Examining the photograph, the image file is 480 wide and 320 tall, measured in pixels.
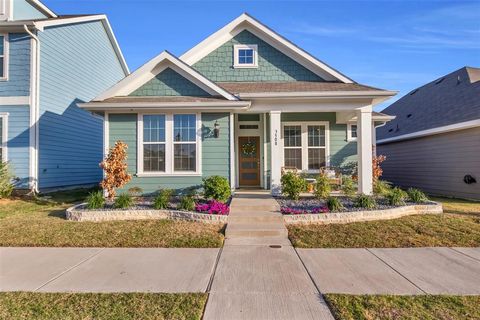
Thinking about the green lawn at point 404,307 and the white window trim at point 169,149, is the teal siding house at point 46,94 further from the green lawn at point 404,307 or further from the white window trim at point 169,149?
the green lawn at point 404,307

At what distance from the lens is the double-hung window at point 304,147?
11.5 meters

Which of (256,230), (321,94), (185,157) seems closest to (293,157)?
(321,94)

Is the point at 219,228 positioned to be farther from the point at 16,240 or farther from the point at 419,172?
the point at 419,172

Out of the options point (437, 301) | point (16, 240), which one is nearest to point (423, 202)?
point (437, 301)

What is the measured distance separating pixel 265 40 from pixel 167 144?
595 cm

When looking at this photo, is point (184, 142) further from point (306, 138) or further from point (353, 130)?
point (353, 130)

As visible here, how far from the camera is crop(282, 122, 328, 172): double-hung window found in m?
11.5

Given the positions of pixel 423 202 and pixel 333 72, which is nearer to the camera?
pixel 423 202

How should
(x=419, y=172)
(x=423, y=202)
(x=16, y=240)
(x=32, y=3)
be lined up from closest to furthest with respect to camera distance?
(x=16, y=240) → (x=423, y=202) → (x=32, y=3) → (x=419, y=172)

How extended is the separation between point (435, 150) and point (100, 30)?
17.4m

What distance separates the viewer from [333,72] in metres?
11.1

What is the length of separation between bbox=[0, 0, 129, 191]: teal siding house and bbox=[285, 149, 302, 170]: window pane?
836 cm

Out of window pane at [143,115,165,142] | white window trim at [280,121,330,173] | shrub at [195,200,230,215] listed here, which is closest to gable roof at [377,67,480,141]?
white window trim at [280,121,330,173]

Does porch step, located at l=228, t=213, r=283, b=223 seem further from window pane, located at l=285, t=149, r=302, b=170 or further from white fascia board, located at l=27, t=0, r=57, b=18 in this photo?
white fascia board, located at l=27, t=0, r=57, b=18
